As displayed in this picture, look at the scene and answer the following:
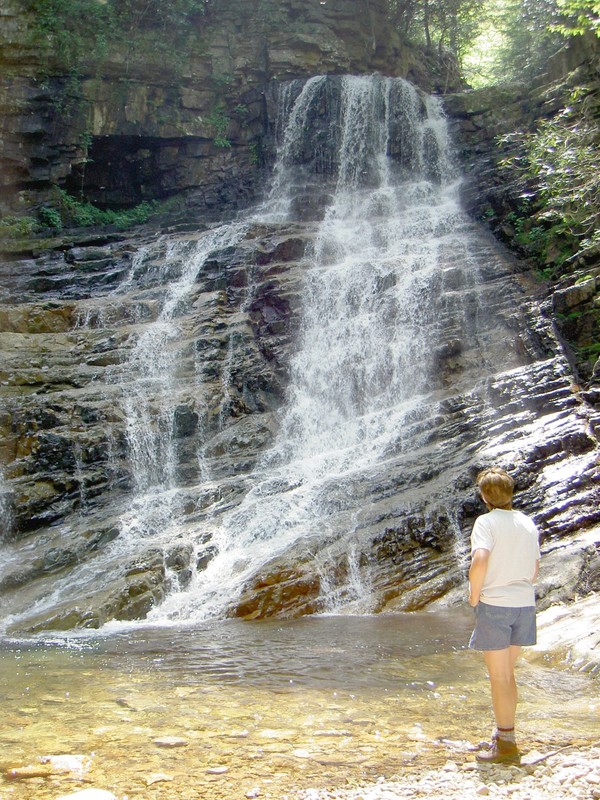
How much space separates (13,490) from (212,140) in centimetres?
1761

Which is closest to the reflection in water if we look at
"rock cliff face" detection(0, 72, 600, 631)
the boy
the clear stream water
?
the clear stream water

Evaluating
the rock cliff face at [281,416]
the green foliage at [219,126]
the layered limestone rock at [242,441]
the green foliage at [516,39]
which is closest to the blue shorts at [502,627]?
the layered limestone rock at [242,441]

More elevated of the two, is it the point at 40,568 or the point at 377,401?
the point at 377,401

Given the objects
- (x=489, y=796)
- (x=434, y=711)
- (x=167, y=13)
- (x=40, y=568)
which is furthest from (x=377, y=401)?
(x=167, y=13)

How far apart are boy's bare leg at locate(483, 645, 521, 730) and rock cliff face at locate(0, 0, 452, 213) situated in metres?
23.6

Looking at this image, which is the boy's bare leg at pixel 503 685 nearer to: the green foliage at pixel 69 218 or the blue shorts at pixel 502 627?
the blue shorts at pixel 502 627

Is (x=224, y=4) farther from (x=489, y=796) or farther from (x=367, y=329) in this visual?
(x=489, y=796)

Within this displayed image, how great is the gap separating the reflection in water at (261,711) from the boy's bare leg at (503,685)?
0.28 meters

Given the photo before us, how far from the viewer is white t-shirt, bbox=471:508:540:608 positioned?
3.89 metres

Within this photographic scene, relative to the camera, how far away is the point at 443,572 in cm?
1046

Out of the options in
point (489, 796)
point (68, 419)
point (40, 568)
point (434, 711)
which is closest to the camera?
point (489, 796)

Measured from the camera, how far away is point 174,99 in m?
26.1

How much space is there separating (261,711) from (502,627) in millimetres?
1846

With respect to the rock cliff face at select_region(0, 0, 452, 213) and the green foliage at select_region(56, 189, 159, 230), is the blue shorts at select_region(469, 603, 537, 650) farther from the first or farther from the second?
the rock cliff face at select_region(0, 0, 452, 213)
